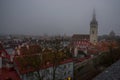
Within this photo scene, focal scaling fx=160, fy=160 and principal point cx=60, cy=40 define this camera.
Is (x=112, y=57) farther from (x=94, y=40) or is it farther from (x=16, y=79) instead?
(x=94, y=40)

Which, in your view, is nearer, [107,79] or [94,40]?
[107,79]

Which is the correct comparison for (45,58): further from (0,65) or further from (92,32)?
(92,32)

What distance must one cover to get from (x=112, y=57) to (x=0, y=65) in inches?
143

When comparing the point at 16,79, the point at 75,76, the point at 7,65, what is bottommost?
the point at 75,76

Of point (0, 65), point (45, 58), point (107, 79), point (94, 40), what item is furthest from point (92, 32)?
point (107, 79)

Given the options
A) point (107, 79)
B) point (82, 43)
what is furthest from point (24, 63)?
point (82, 43)

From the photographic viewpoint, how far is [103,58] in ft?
19.3

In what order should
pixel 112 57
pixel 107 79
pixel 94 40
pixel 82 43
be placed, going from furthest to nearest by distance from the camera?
pixel 94 40 < pixel 82 43 < pixel 112 57 < pixel 107 79

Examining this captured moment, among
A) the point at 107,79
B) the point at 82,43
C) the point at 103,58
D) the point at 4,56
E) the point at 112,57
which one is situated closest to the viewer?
the point at 107,79

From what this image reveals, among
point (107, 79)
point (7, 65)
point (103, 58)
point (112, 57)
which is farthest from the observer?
point (103, 58)

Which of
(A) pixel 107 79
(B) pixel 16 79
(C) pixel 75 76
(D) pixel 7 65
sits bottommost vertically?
(C) pixel 75 76

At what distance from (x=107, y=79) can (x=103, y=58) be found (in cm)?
453

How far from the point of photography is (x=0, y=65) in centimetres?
402

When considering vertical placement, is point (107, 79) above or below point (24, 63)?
above
